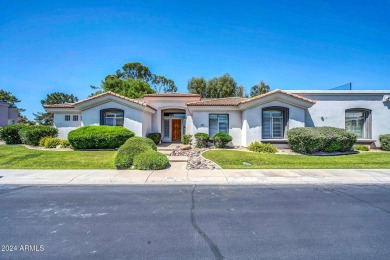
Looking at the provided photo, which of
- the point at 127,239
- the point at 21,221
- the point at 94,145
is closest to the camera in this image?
the point at 127,239

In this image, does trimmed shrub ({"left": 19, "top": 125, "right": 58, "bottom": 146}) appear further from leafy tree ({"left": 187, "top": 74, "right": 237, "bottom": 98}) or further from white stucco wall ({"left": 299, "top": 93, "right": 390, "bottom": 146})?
leafy tree ({"left": 187, "top": 74, "right": 237, "bottom": 98})

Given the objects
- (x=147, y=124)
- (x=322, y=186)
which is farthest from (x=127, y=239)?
(x=147, y=124)

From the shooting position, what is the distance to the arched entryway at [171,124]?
20906 millimetres

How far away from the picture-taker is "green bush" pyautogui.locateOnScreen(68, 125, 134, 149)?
14523 mm

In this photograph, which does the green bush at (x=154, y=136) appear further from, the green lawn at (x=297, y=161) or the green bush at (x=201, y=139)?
the green lawn at (x=297, y=161)

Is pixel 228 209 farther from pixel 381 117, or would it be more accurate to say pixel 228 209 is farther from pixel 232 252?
pixel 381 117

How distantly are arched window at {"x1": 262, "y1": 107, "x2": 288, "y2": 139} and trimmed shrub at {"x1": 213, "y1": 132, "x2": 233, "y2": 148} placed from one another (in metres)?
3.09

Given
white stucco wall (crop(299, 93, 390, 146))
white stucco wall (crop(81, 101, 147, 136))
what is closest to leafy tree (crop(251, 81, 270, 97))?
white stucco wall (crop(299, 93, 390, 146))

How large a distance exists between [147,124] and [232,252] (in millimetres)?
16397

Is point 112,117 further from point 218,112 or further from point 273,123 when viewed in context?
point 273,123

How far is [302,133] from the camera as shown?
1377 centimetres

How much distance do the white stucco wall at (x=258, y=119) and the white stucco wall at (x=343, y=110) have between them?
1.23 metres

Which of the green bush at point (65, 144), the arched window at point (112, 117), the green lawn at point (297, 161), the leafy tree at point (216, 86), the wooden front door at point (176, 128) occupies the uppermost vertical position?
the leafy tree at point (216, 86)

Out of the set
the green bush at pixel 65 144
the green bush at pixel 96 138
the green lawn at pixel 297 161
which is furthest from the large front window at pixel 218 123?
the green bush at pixel 65 144
